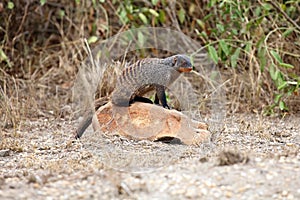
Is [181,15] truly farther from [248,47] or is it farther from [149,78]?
[149,78]

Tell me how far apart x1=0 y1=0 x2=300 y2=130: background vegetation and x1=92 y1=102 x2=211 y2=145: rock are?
4.18 ft

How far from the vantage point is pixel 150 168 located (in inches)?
148

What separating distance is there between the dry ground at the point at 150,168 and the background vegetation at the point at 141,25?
1.10 meters

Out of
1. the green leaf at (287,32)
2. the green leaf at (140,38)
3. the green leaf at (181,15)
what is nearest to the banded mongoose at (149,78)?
the green leaf at (287,32)

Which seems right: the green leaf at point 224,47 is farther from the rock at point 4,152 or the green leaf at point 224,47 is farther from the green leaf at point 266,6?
the rock at point 4,152

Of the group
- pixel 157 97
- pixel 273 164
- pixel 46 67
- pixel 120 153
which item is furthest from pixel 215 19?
pixel 273 164

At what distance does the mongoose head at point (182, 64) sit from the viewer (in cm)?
489

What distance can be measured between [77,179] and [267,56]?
3610 millimetres

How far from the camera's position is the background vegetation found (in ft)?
20.4

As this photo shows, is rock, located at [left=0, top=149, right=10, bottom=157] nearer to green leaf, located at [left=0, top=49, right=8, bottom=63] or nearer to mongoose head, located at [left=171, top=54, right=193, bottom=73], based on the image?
mongoose head, located at [left=171, top=54, right=193, bottom=73]

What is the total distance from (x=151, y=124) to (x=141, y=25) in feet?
9.46

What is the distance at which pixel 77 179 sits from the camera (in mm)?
3477

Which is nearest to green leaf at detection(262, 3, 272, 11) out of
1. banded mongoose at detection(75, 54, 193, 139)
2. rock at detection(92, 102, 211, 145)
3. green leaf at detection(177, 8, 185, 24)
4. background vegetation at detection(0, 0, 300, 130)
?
background vegetation at detection(0, 0, 300, 130)

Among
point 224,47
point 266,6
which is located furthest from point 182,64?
point 266,6
